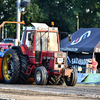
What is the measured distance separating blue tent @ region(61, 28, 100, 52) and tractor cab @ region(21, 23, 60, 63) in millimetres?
10065

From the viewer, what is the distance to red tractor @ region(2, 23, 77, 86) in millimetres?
13938

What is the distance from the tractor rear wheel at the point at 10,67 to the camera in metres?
14.1

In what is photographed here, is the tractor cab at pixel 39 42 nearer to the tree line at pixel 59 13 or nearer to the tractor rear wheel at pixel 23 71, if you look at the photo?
the tractor rear wheel at pixel 23 71

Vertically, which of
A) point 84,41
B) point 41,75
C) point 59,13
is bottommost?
point 41,75

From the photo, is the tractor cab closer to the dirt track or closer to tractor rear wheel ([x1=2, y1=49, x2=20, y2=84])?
tractor rear wheel ([x1=2, y1=49, x2=20, y2=84])

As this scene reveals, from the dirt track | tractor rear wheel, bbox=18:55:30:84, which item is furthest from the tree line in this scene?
the dirt track

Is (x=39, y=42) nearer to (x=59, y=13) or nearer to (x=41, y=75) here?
(x=41, y=75)

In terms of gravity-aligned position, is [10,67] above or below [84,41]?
below

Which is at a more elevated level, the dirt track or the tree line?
the tree line

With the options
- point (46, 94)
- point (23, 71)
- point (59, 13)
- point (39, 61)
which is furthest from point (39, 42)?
point (59, 13)

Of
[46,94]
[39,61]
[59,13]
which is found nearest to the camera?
[46,94]

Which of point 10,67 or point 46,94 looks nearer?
point 46,94

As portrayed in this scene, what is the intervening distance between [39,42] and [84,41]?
1212cm

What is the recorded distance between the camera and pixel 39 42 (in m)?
14.4
